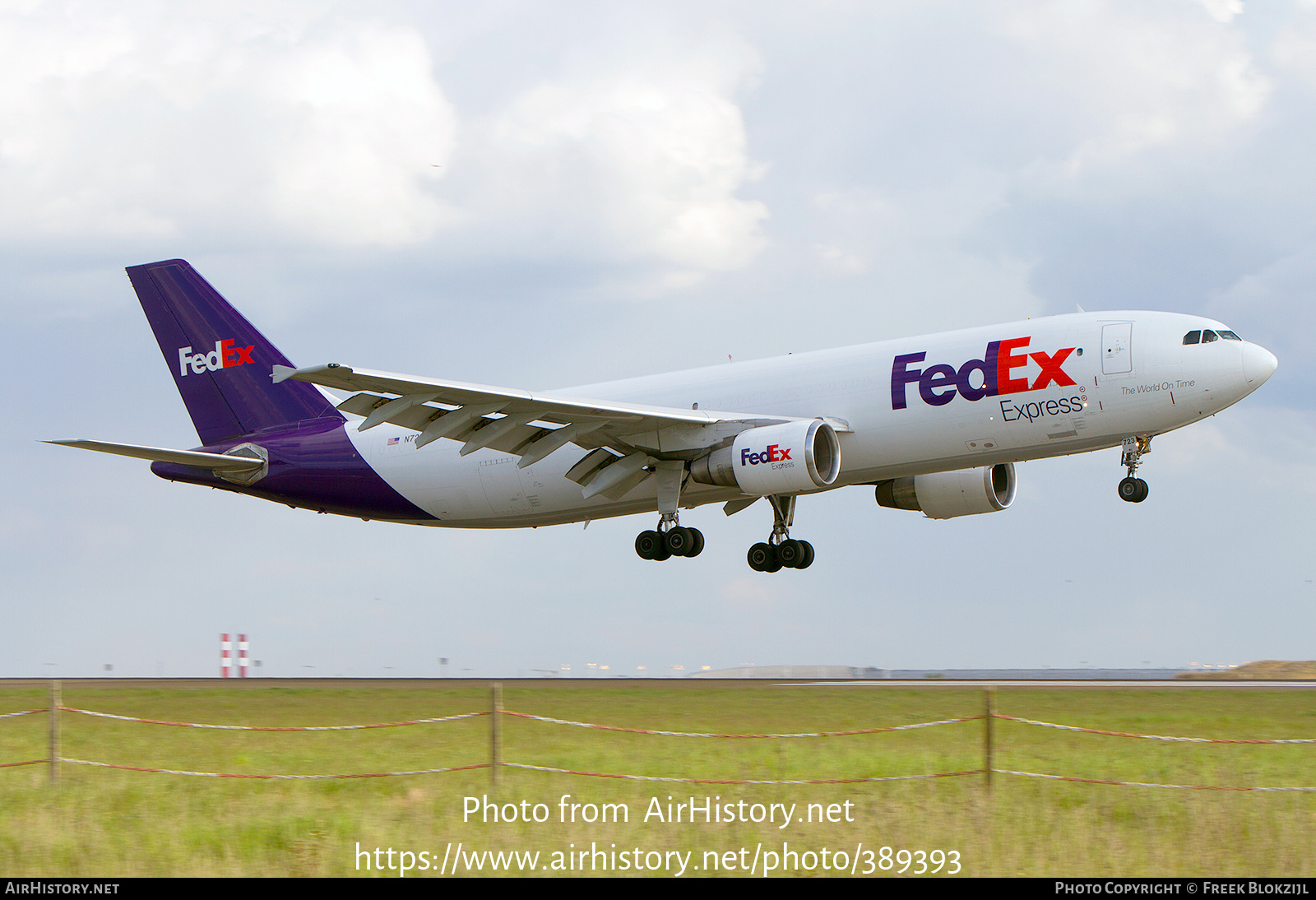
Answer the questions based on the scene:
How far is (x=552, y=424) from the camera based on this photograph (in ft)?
113

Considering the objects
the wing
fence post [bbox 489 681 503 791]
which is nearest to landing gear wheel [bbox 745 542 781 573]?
the wing

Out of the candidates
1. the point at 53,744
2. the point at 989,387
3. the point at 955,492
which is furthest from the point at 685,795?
the point at 955,492

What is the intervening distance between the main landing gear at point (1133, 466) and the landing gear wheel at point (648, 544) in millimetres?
11207

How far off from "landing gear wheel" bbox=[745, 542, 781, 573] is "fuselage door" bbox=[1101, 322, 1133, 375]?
33.7 ft

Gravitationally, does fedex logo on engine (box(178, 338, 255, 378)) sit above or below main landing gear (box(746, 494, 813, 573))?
above

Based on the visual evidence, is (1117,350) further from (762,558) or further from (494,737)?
(494,737)

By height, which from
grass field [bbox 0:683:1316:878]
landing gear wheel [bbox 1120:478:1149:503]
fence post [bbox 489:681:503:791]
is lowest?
grass field [bbox 0:683:1316:878]

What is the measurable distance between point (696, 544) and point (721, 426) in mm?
3484

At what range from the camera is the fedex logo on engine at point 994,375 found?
94.7 feet

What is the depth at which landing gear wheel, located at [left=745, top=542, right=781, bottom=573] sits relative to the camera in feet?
116

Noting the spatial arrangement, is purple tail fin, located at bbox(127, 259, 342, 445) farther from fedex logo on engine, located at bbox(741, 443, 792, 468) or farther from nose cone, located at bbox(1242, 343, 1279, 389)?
nose cone, located at bbox(1242, 343, 1279, 389)

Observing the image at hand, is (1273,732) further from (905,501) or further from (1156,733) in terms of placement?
(905,501)

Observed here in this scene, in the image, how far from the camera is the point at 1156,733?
2047 cm

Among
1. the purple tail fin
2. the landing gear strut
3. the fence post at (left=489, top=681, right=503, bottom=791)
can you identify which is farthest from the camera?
the purple tail fin
